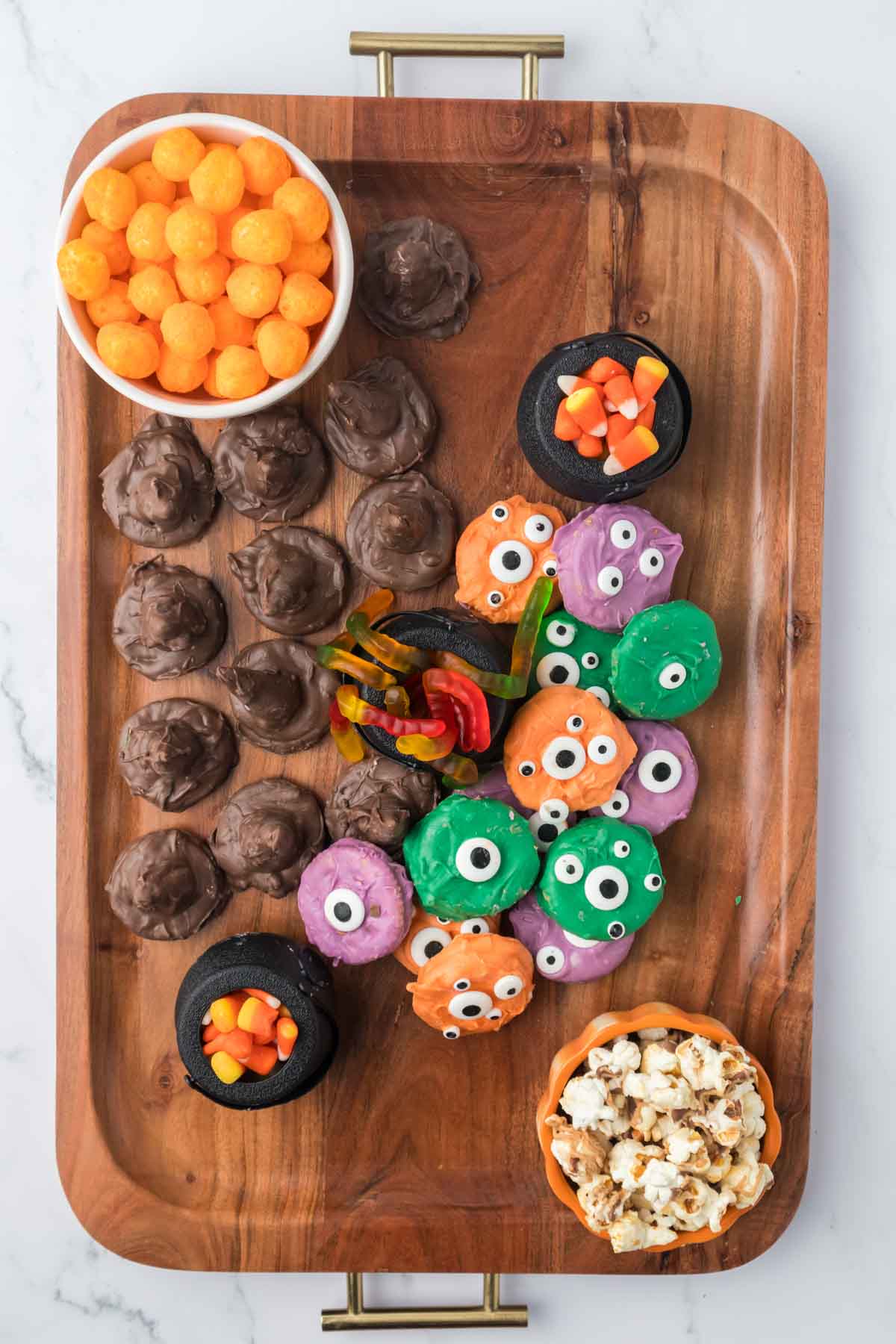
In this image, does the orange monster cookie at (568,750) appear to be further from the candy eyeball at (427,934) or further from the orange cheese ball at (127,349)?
the orange cheese ball at (127,349)

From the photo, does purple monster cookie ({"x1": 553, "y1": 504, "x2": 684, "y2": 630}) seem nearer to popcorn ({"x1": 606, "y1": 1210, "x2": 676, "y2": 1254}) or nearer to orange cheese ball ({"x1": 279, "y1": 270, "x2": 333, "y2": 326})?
orange cheese ball ({"x1": 279, "y1": 270, "x2": 333, "y2": 326})

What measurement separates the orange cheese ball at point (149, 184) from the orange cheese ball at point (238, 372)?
21 centimetres

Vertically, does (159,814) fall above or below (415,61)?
below

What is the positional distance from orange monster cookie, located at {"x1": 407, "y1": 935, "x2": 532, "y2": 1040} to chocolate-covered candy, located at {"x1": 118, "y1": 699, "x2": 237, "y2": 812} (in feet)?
1.31

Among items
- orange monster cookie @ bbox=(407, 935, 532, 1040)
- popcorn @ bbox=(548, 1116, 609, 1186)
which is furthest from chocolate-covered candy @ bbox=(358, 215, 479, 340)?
popcorn @ bbox=(548, 1116, 609, 1186)

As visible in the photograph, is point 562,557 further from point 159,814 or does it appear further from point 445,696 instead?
point 159,814

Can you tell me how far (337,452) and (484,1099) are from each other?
36.9 inches

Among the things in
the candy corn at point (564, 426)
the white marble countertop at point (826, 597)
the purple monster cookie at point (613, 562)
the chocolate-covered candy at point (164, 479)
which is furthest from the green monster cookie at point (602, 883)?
the chocolate-covered candy at point (164, 479)

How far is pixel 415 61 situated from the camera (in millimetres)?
1533

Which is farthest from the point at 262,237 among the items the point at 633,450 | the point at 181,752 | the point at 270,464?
the point at 181,752

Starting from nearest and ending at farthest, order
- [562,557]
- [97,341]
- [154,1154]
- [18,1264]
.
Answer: [97,341] → [562,557] → [154,1154] → [18,1264]

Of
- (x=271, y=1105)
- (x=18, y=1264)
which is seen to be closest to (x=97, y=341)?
(x=271, y=1105)

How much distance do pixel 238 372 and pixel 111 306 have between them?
175 mm

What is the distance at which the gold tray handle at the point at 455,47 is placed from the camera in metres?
1.45
